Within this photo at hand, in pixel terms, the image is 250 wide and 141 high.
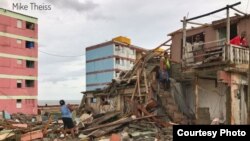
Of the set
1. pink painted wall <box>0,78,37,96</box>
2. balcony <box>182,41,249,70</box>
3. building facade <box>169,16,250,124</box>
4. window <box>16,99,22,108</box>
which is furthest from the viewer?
window <box>16,99,22,108</box>

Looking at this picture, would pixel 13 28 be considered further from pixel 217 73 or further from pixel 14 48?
pixel 217 73

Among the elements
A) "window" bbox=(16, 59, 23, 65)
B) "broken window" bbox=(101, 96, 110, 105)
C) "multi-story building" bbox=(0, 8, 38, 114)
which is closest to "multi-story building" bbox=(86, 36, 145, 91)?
"multi-story building" bbox=(0, 8, 38, 114)

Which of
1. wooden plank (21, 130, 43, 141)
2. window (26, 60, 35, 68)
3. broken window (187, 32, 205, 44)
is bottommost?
wooden plank (21, 130, 43, 141)

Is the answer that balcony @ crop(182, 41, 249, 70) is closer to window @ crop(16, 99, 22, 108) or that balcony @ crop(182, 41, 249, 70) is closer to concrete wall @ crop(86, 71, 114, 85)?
window @ crop(16, 99, 22, 108)

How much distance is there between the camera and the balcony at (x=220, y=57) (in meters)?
17.3

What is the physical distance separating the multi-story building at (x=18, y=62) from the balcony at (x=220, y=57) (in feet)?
113

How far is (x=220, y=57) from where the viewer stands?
17859 millimetres

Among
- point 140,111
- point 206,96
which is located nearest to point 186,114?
point 206,96

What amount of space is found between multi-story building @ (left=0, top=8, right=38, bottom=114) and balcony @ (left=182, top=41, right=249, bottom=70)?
34484mm

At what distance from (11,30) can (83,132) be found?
117 feet

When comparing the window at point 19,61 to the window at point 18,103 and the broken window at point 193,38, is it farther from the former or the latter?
the broken window at point 193,38

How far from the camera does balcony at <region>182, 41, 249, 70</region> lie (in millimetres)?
17297

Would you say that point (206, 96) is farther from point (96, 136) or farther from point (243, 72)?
Result: point (96, 136)

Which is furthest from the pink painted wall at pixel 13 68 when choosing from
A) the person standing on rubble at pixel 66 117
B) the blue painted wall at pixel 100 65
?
the person standing on rubble at pixel 66 117
